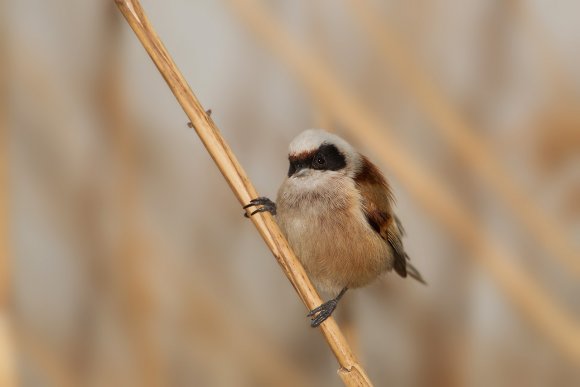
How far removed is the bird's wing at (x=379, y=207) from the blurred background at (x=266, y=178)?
0.61 feet

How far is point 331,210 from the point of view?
4.86 feet

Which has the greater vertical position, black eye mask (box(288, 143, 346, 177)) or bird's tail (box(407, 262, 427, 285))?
black eye mask (box(288, 143, 346, 177))

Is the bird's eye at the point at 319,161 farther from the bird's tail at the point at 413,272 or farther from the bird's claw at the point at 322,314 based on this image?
the bird's tail at the point at 413,272

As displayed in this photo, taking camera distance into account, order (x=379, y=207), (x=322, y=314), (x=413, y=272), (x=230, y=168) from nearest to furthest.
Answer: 1. (x=230, y=168)
2. (x=322, y=314)
3. (x=379, y=207)
4. (x=413, y=272)

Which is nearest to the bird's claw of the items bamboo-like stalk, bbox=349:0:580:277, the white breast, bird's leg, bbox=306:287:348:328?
bird's leg, bbox=306:287:348:328

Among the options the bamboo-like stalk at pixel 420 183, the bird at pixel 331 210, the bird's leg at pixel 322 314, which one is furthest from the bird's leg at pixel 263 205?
the bamboo-like stalk at pixel 420 183

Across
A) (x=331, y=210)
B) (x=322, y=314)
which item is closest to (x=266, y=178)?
(x=331, y=210)

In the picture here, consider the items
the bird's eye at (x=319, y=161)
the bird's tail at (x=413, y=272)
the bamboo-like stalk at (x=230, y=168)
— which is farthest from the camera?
the bird's tail at (x=413, y=272)

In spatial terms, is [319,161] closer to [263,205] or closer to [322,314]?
[263,205]

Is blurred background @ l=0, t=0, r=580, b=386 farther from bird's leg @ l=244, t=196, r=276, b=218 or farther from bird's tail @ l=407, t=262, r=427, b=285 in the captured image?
bird's leg @ l=244, t=196, r=276, b=218

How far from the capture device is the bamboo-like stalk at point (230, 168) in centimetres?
123

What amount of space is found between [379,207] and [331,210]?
0.12 metres

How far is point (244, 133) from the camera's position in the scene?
176 centimetres

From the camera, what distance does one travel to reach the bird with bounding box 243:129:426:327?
1444 mm
